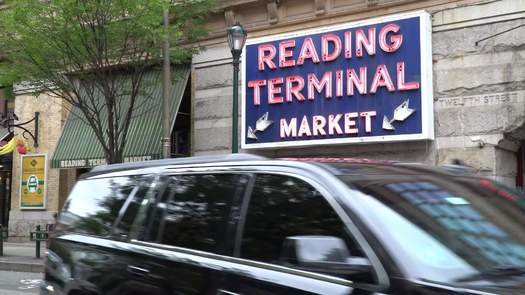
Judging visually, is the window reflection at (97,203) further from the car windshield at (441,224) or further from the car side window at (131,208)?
the car windshield at (441,224)

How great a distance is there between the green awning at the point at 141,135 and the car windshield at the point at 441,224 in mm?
14224

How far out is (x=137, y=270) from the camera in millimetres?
4051

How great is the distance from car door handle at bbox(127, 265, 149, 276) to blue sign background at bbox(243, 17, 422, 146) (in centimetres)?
1055

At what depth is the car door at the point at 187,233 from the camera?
11.9 feet

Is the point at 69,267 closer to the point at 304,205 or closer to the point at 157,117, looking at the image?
the point at 304,205

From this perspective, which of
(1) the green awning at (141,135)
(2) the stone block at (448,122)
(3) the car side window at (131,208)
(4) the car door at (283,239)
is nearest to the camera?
(4) the car door at (283,239)

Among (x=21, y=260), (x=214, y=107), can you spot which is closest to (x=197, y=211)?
(x=214, y=107)

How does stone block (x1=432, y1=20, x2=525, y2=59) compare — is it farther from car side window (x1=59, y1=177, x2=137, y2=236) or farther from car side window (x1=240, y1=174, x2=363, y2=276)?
car side window (x1=240, y1=174, x2=363, y2=276)

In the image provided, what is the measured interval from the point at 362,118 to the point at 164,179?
34.8ft

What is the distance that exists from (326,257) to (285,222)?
19.2 inches

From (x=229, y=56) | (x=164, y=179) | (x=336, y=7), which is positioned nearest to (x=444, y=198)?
(x=164, y=179)

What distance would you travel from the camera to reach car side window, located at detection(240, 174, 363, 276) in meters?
3.09

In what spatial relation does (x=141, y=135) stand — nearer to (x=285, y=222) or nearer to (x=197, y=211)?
(x=197, y=211)

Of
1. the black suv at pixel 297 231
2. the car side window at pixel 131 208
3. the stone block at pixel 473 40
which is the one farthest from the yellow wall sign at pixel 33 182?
the car side window at pixel 131 208
